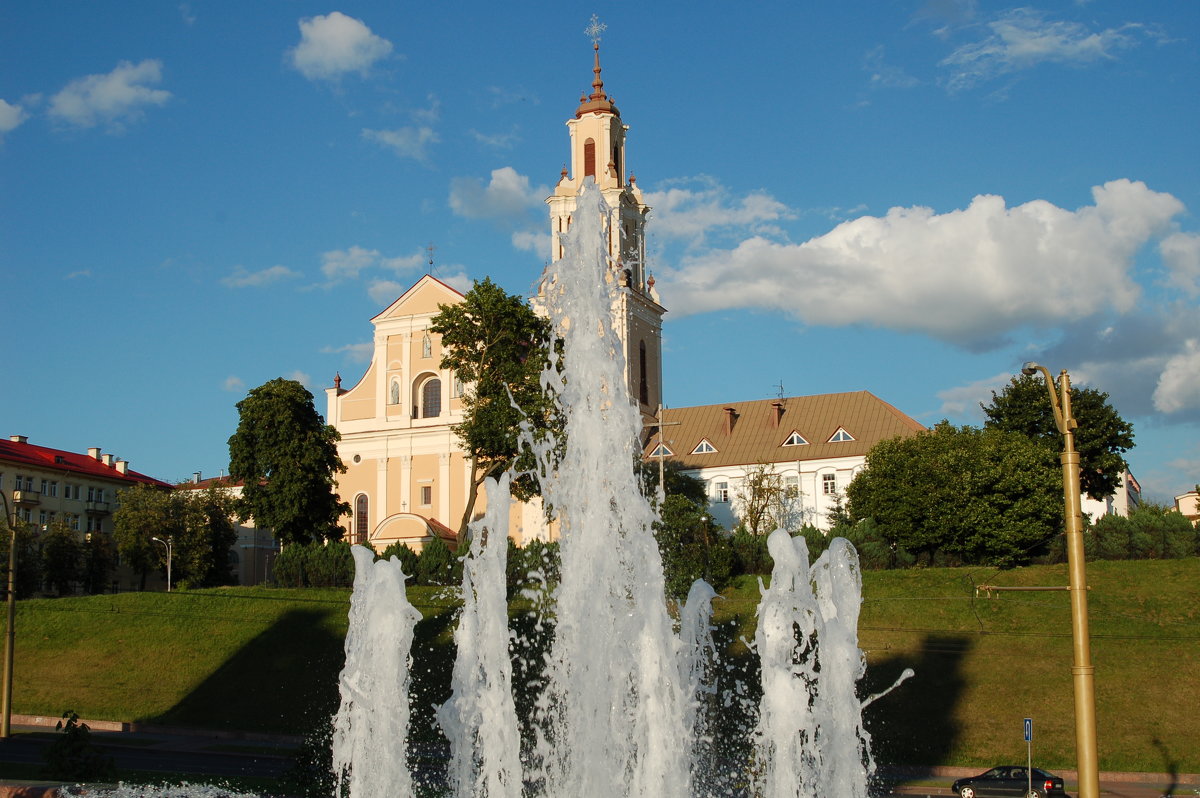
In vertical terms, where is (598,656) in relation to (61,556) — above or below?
below

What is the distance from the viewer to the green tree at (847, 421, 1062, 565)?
49969 millimetres

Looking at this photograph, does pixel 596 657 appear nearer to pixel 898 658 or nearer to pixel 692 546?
pixel 898 658

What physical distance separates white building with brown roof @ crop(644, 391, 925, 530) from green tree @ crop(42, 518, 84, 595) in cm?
3113

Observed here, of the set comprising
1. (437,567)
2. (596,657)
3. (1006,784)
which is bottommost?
(1006,784)

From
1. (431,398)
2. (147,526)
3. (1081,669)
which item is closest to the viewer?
(1081,669)

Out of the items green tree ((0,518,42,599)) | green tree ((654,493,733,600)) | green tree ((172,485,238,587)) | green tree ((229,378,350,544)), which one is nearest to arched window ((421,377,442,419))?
green tree ((229,378,350,544))

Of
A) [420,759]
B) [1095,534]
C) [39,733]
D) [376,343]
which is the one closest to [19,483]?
[376,343]

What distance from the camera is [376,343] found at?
64000 millimetres

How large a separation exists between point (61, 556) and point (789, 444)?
136 feet

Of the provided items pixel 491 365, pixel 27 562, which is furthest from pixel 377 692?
pixel 27 562

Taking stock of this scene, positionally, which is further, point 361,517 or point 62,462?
point 62,462

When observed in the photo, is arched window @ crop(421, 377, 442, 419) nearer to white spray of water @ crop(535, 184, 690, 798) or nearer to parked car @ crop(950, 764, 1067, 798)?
parked car @ crop(950, 764, 1067, 798)

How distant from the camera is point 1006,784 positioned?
24.2 meters

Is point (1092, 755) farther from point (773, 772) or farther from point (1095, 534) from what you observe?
point (1095, 534)
